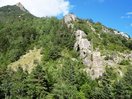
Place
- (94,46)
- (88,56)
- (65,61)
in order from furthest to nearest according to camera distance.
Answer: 1. (94,46)
2. (88,56)
3. (65,61)

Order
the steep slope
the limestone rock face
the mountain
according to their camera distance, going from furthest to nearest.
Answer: the steep slope → the limestone rock face → the mountain

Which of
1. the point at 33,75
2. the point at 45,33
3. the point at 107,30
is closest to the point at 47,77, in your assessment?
the point at 33,75

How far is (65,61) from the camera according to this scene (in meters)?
146

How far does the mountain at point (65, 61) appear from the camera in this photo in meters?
115

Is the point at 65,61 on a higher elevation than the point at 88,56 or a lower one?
lower

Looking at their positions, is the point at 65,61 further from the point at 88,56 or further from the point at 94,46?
the point at 94,46

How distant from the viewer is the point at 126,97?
110875mm

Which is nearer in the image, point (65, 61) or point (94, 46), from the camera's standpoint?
point (65, 61)

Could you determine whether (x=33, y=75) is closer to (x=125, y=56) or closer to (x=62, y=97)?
(x=62, y=97)

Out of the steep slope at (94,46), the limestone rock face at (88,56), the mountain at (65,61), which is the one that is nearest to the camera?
the mountain at (65,61)

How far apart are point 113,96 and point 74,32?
2461 inches

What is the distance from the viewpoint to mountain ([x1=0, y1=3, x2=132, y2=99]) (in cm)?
11456

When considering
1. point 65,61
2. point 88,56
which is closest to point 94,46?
point 88,56

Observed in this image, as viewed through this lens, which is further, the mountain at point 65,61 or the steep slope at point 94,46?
the steep slope at point 94,46
